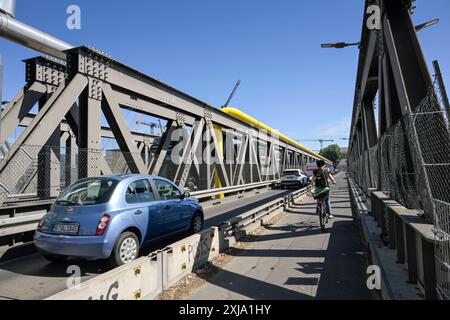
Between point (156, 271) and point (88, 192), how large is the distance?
2.16 metres

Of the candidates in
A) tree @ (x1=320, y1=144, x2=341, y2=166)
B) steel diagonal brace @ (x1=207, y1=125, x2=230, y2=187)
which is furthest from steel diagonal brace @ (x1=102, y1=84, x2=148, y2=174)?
tree @ (x1=320, y1=144, x2=341, y2=166)

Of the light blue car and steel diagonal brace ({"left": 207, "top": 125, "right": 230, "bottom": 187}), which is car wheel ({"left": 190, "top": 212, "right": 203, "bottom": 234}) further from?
steel diagonal brace ({"left": 207, "top": 125, "right": 230, "bottom": 187})

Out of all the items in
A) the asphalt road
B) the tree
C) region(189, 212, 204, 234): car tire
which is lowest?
the asphalt road

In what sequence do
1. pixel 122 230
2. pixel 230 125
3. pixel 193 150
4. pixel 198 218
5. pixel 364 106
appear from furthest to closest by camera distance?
pixel 230 125
pixel 193 150
pixel 364 106
pixel 198 218
pixel 122 230

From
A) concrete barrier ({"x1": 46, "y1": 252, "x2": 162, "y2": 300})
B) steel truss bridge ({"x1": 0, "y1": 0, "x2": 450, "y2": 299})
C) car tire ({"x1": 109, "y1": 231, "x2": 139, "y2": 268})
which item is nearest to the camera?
concrete barrier ({"x1": 46, "y1": 252, "x2": 162, "y2": 300})

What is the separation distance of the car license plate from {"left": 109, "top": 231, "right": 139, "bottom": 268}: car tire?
2.31 ft

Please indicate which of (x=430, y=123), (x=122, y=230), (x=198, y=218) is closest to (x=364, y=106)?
(x=198, y=218)

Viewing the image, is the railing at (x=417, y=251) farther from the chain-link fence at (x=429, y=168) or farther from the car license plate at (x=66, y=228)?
the car license plate at (x=66, y=228)

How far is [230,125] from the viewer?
20.7 meters

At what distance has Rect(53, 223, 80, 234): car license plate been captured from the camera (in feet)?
→ 18.0

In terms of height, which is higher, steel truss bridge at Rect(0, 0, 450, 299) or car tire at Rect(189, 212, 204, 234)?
steel truss bridge at Rect(0, 0, 450, 299)

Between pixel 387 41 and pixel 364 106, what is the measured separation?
30.4 feet
